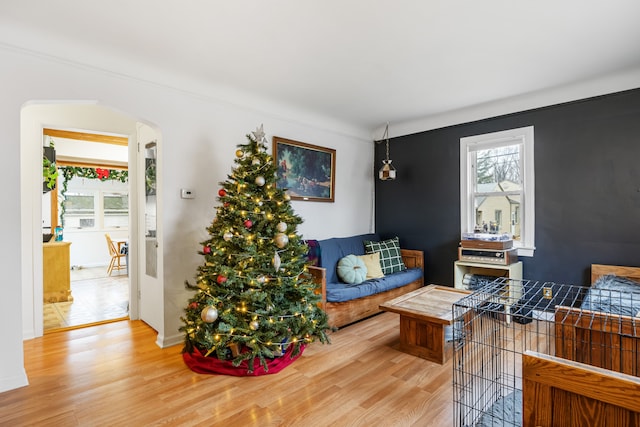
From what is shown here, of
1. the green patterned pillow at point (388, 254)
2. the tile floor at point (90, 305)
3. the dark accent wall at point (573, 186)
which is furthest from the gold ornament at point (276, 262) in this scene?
the dark accent wall at point (573, 186)

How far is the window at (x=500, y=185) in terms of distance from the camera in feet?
11.6

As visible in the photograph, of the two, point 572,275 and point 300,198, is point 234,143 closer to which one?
point 300,198

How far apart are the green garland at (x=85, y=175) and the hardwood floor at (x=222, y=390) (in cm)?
507

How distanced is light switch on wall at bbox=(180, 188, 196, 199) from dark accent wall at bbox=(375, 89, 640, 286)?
305 cm

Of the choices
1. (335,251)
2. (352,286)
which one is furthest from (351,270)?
(335,251)

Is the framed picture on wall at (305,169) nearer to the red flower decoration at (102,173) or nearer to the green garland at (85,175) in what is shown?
the green garland at (85,175)

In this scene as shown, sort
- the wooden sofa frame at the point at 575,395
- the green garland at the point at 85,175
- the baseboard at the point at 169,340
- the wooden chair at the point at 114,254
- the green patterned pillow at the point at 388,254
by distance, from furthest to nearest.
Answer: the green garland at the point at 85,175, the wooden chair at the point at 114,254, the green patterned pillow at the point at 388,254, the baseboard at the point at 169,340, the wooden sofa frame at the point at 575,395

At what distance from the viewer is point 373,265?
3.88 metres

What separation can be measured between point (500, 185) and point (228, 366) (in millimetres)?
3519

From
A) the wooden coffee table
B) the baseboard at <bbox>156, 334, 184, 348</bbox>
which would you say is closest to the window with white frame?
the baseboard at <bbox>156, 334, 184, 348</bbox>

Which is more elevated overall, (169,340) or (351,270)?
(351,270)

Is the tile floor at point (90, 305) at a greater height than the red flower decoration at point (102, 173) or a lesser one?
lesser

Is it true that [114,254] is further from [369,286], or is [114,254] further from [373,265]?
Result: [369,286]

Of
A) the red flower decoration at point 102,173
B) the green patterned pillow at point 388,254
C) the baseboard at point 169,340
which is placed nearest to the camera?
the baseboard at point 169,340
